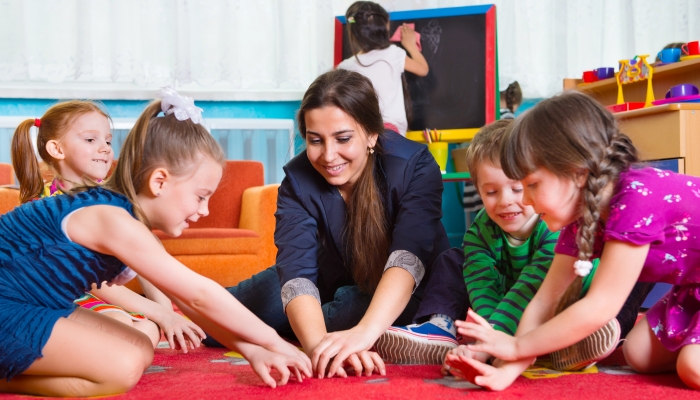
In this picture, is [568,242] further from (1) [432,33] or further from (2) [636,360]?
(1) [432,33]

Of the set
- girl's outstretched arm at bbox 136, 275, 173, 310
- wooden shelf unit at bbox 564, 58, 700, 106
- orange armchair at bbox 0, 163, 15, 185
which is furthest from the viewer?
orange armchair at bbox 0, 163, 15, 185

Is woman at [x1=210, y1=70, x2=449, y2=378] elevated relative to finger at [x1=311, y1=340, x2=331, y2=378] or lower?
elevated

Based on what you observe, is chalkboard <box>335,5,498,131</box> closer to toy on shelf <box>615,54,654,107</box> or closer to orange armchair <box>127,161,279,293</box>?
toy on shelf <box>615,54,654,107</box>

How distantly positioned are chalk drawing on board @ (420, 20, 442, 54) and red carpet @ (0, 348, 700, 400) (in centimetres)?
239

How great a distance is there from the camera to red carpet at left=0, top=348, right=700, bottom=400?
1.02 metres

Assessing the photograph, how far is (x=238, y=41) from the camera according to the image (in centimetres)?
354

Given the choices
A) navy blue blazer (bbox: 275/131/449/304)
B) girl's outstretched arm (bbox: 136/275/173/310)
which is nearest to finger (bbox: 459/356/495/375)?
navy blue blazer (bbox: 275/131/449/304)

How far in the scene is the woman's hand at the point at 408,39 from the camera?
11.0ft

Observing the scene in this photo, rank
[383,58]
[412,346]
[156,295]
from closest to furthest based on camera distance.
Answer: [412,346] → [156,295] → [383,58]

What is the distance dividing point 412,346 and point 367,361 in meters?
0.17

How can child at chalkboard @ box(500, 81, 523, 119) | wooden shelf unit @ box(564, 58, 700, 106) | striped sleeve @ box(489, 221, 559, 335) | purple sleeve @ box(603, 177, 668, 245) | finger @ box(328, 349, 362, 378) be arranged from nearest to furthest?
purple sleeve @ box(603, 177, 668, 245) → finger @ box(328, 349, 362, 378) → striped sleeve @ box(489, 221, 559, 335) → wooden shelf unit @ box(564, 58, 700, 106) → child at chalkboard @ box(500, 81, 523, 119)

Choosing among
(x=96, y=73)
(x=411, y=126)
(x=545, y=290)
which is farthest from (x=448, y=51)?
(x=545, y=290)

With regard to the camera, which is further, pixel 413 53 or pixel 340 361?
pixel 413 53

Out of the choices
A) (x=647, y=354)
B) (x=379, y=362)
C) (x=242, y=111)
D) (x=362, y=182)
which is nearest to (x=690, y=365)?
(x=647, y=354)
